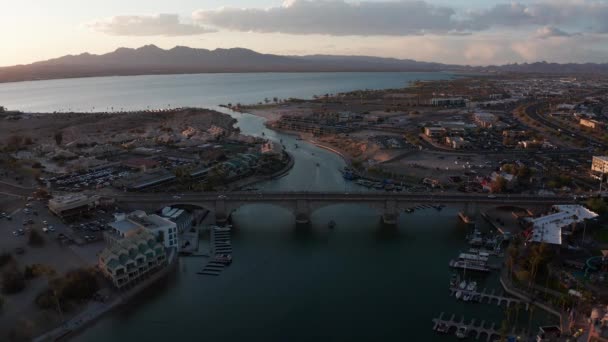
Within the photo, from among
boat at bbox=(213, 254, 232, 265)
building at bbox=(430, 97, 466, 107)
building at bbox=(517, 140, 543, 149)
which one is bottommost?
boat at bbox=(213, 254, 232, 265)

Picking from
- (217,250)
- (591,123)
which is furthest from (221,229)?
(591,123)

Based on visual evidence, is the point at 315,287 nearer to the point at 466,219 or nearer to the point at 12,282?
the point at 466,219

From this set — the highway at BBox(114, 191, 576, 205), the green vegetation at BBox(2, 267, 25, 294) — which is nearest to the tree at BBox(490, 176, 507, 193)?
the highway at BBox(114, 191, 576, 205)

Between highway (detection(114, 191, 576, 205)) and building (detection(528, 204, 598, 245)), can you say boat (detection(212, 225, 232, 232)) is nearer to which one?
highway (detection(114, 191, 576, 205))

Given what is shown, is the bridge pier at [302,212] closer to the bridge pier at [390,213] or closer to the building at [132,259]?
the bridge pier at [390,213]

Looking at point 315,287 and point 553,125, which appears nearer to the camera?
point 315,287

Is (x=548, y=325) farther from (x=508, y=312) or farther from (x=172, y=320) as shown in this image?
(x=172, y=320)

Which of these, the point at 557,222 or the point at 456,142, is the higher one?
the point at 456,142
